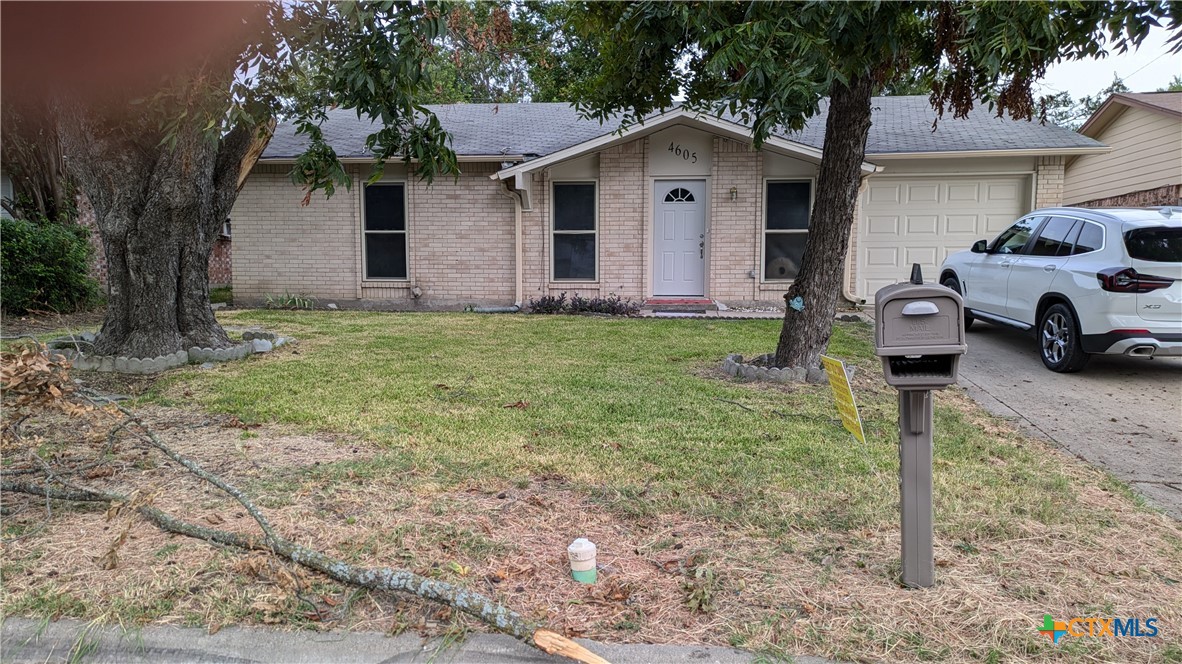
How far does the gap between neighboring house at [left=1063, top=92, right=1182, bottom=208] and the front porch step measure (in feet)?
22.6

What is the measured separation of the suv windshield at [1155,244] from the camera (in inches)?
272

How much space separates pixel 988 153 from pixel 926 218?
1.44 meters

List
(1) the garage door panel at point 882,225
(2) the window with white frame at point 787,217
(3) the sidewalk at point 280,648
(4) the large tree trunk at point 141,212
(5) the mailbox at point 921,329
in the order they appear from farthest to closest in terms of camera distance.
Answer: (1) the garage door panel at point 882,225 → (2) the window with white frame at point 787,217 → (4) the large tree trunk at point 141,212 → (5) the mailbox at point 921,329 → (3) the sidewalk at point 280,648

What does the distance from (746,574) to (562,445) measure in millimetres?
1923

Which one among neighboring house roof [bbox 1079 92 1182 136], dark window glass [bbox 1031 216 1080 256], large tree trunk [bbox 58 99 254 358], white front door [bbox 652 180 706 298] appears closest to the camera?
large tree trunk [bbox 58 99 254 358]

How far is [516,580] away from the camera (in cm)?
296

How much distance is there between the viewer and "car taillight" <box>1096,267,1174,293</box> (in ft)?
22.4

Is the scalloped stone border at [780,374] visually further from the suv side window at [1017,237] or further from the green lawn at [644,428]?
the suv side window at [1017,237]

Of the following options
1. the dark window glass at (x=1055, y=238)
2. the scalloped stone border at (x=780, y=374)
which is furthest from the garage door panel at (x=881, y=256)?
the scalloped stone border at (x=780, y=374)

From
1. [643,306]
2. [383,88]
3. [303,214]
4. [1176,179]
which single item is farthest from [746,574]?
[1176,179]

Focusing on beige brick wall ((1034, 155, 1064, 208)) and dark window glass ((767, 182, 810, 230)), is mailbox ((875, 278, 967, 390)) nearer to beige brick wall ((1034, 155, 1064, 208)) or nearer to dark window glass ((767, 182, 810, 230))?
dark window glass ((767, 182, 810, 230))

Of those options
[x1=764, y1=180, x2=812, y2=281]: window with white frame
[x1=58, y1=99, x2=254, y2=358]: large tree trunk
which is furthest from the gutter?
[x1=58, y1=99, x2=254, y2=358]: large tree trunk

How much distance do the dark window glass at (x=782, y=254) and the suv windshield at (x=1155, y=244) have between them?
6038 mm

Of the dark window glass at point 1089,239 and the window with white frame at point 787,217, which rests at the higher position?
the window with white frame at point 787,217
